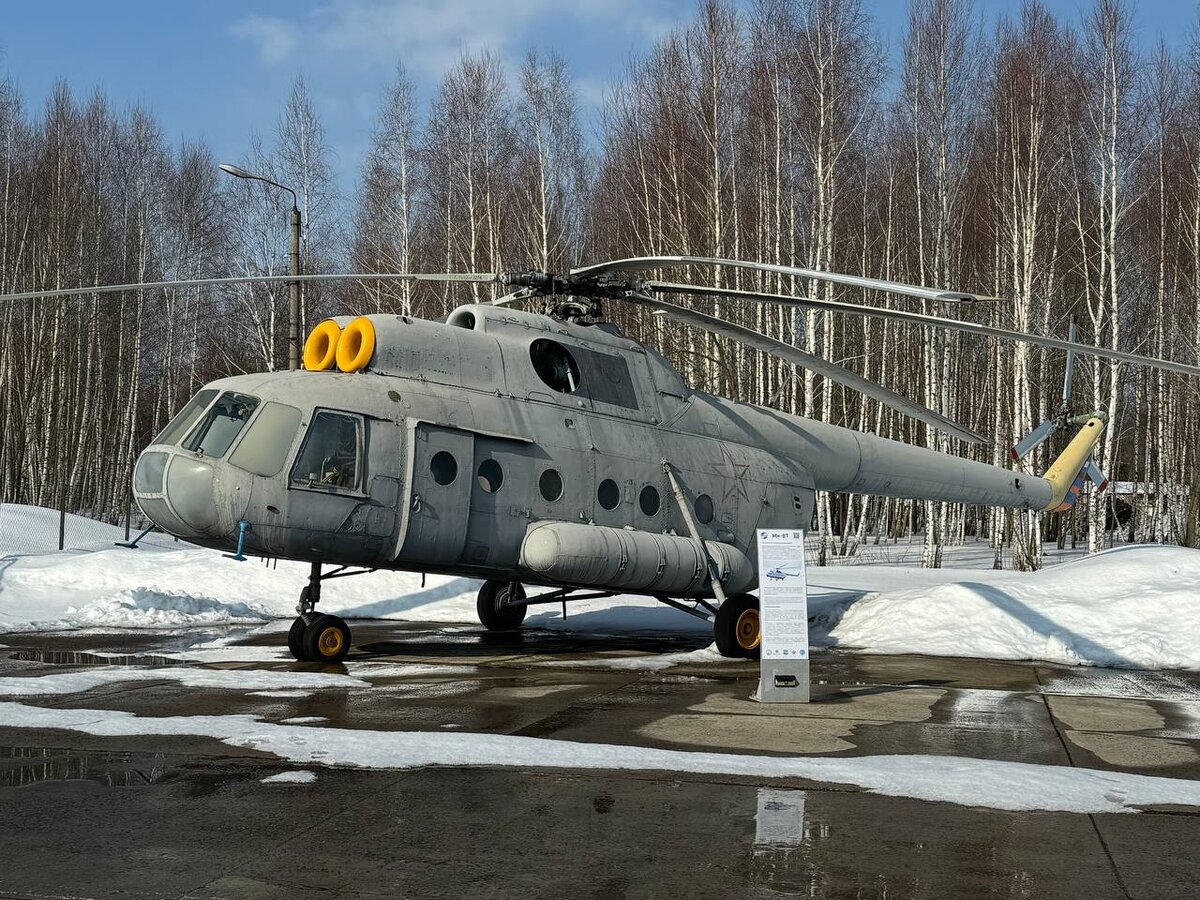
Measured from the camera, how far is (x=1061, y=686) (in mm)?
10125

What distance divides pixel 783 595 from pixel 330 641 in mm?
4705

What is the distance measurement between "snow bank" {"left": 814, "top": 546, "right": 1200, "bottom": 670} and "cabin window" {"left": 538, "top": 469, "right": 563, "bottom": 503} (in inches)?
171

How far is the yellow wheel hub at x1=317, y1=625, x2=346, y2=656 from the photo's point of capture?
10859 millimetres

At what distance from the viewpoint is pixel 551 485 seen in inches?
465

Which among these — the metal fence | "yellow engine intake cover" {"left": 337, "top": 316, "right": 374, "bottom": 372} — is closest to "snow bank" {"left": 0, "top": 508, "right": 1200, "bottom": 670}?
"yellow engine intake cover" {"left": 337, "top": 316, "right": 374, "bottom": 372}

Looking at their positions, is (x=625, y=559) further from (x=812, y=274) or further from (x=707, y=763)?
(x=707, y=763)

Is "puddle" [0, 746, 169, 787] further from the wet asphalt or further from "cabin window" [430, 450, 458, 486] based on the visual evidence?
"cabin window" [430, 450, 458, 486]

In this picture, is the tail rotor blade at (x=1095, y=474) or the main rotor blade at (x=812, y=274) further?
the tail rotor blade at (x=1095, y=474)

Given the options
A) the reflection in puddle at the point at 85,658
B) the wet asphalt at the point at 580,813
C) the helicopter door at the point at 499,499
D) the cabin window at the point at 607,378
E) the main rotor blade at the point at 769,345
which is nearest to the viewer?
the wet asphalt at the point at 580,813

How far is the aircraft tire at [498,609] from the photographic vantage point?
15.0 metres

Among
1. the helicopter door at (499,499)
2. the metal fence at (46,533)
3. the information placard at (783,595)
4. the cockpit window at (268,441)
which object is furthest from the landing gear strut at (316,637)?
the metal fence at (46,533)

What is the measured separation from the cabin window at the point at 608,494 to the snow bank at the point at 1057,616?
11.9ft

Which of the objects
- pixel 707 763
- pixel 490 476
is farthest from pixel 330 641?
pixel 707 763

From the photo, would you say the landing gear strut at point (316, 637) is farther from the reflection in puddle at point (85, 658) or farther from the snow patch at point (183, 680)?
the reflection in puddle at point (85, 658)
